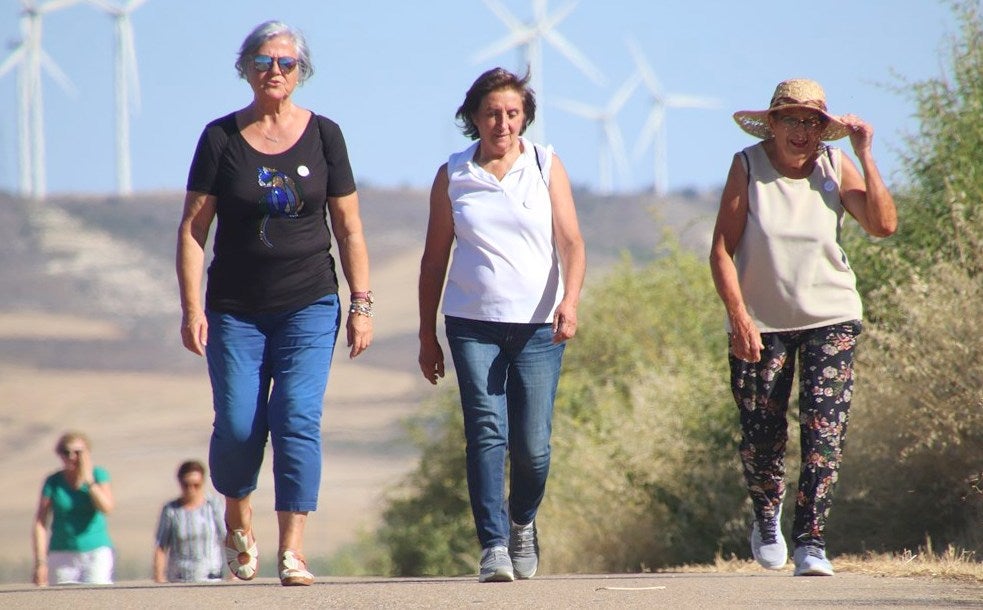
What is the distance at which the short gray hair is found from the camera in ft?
24.8

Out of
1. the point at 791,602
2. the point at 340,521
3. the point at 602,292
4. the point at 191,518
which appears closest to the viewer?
the point at 791,602

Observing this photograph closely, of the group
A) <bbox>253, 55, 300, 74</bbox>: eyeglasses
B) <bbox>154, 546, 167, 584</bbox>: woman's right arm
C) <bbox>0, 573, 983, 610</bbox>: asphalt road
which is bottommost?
<bbox>154, 546, 167, 584</bbox>: woman's right arm

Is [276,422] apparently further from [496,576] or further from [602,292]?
[602,292]

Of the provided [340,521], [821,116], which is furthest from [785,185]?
[340,521]

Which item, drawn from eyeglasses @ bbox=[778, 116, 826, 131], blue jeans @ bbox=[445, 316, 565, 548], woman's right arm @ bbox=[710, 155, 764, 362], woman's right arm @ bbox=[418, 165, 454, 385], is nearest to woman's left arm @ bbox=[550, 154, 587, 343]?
blue jeans @ bbox=[445, 316, 565, 548]

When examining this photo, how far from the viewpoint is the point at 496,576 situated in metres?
7.39

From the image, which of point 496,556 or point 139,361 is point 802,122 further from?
point 139,361

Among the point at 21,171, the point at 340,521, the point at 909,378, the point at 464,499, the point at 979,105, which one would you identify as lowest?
the point at 340,521

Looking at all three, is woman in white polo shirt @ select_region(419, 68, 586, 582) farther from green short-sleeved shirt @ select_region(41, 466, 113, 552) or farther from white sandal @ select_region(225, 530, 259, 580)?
green short-sleeved shirt @ select_region(41, 466, 113, 552)

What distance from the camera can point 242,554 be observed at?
7668mm

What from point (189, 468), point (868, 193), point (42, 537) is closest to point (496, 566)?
point (868, 193)

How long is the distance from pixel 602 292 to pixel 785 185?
19.3 meters

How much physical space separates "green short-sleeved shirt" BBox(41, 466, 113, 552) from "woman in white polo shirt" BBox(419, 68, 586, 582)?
4466mm

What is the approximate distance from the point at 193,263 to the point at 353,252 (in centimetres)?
68
